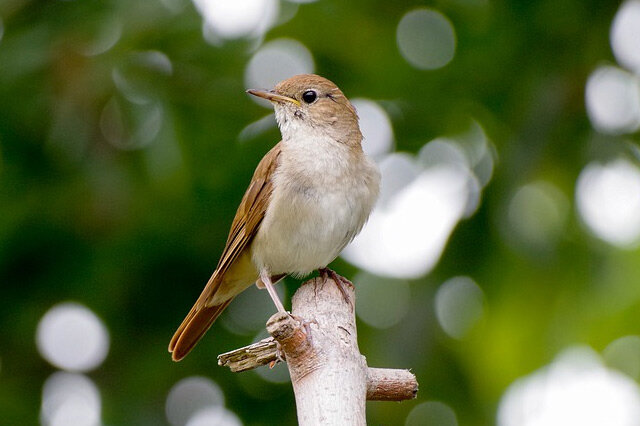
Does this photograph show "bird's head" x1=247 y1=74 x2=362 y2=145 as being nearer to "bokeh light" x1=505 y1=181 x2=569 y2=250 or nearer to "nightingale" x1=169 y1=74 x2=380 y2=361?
"nightingale" x1=169 y1=74 x2=380 y2=361

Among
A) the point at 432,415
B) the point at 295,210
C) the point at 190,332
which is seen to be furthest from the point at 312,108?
the point at 432,415

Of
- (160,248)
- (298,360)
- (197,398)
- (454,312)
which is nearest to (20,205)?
(160,248)

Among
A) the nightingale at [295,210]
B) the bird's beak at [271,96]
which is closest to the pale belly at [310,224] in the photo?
the nightingale at [295,210]

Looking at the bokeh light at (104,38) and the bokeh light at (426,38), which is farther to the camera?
the bokeh light at (426,38)

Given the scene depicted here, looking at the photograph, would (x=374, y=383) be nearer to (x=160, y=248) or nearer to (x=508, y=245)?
(x=508, y=245)

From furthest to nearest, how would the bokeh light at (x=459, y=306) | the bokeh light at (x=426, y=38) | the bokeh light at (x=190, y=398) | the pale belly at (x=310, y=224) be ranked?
1. the bokeh light at (x=190, y=398)
2. the bokeh light at (x=426, y=38)
3. the bokeh light at (x=459, y=306)
4. the pale belly at (x=310, y=224)

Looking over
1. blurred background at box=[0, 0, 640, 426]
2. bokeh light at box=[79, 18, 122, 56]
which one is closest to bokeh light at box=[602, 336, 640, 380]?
blurred background at box=[0, 0, 640, 426]

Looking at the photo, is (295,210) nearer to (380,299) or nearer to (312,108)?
(312,108)

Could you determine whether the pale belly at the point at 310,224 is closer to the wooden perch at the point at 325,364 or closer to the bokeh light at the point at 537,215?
the bokeh light at the point at 537,215
